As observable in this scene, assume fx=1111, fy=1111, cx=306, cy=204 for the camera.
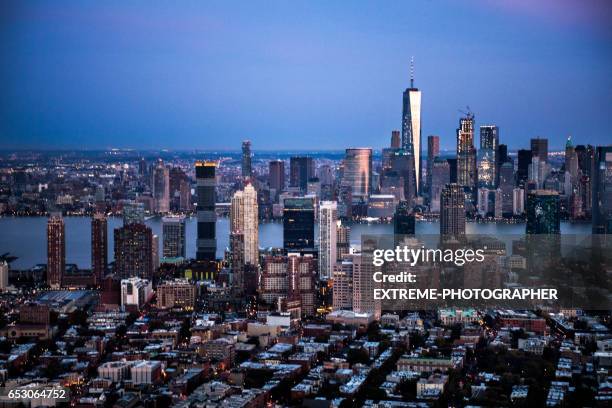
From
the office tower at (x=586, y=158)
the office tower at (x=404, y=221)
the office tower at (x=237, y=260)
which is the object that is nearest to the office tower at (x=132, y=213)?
the office tower at (x=237, y=260)

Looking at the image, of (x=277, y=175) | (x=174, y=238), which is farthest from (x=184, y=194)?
(x=174, y=238)

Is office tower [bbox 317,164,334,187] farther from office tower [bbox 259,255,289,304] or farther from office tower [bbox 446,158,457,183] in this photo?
office tower [bbox 259,255,289,304]

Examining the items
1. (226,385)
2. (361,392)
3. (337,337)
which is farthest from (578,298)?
(226,385)

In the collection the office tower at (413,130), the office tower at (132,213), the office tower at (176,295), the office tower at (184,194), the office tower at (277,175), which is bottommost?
the office tower at (176,295)

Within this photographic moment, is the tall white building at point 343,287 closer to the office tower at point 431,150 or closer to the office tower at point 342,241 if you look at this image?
the office tower at point 342,241

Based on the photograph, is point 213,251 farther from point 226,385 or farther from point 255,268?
point 226,385

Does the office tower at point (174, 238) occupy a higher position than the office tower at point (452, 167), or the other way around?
the office tower at point (452, 167)
